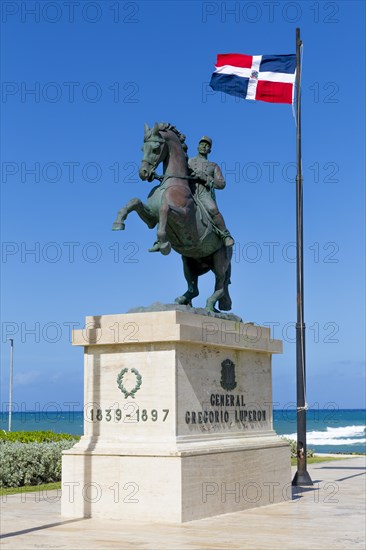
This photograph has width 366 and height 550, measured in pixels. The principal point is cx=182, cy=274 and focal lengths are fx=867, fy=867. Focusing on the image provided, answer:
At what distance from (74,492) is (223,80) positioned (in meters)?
10.6

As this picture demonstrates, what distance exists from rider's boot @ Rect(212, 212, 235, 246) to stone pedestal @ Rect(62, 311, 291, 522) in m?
1.39

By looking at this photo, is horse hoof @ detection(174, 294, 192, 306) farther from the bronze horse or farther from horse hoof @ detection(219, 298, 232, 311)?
horse hoof @ detection(219, 298, 232, 311)

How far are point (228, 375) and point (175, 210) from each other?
2790 millimetres

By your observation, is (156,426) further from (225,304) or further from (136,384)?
(225,304)

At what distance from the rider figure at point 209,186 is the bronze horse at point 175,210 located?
10cm

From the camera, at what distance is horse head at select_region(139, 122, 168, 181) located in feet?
43.0

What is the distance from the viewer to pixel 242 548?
32.3 feet

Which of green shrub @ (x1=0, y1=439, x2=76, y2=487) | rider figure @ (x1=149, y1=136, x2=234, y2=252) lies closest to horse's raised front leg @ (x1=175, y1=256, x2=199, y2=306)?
rider figure @ (x1=149, y1=136, x2=234, y2=252)

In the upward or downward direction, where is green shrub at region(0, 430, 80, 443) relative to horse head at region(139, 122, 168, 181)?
downward

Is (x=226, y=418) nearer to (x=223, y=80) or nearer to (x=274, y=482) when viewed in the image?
(x=274, y=482)

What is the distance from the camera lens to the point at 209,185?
1417 centimetres

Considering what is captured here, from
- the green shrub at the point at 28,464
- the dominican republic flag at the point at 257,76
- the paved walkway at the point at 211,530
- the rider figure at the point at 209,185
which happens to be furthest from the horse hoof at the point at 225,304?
the dominican republic flag at the point at 257,76

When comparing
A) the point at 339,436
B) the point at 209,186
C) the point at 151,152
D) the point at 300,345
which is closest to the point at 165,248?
the point at 151,152

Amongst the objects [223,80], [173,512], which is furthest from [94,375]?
[223,80]
